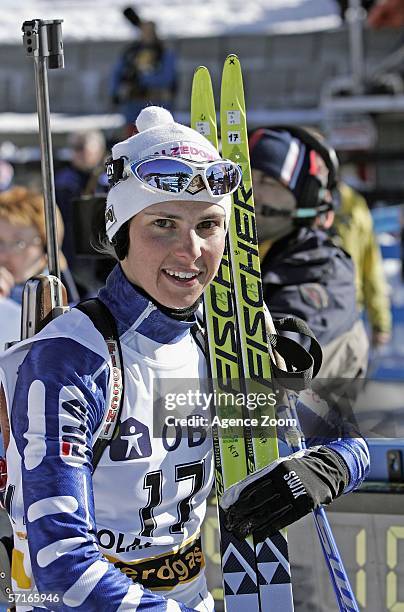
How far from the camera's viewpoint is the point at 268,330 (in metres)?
2.62

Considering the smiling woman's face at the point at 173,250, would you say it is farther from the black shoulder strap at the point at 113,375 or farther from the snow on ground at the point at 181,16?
the snow on ground at the point at 181,16

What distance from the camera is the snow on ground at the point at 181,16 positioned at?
1948 cm

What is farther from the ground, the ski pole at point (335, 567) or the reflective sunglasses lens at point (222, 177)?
the reflective sunglasses lens at point (222, 177)

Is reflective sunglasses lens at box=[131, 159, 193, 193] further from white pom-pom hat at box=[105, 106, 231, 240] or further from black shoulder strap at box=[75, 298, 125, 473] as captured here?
black shoulder strap at box=[75, 298, 125, 473]

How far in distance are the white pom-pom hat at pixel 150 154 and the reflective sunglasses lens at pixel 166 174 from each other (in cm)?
1

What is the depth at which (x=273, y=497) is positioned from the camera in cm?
220

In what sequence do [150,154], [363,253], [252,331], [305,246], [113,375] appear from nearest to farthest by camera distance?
[113,375] < [150,154] < [252,331] < [305,246] < [363,253]

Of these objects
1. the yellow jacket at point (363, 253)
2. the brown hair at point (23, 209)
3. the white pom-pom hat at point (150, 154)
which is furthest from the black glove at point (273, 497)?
the yellow jacket at point (363, 253)

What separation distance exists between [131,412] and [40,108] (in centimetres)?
84

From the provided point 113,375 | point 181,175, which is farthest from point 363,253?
point 113,375

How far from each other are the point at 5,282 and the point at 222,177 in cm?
224

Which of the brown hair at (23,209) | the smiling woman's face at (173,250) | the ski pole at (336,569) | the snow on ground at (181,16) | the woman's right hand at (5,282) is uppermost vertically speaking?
the snow on ground at (181,16)

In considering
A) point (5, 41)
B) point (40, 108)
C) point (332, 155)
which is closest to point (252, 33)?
point (5, 41)

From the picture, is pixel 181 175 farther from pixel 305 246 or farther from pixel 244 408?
pixel 305 246
